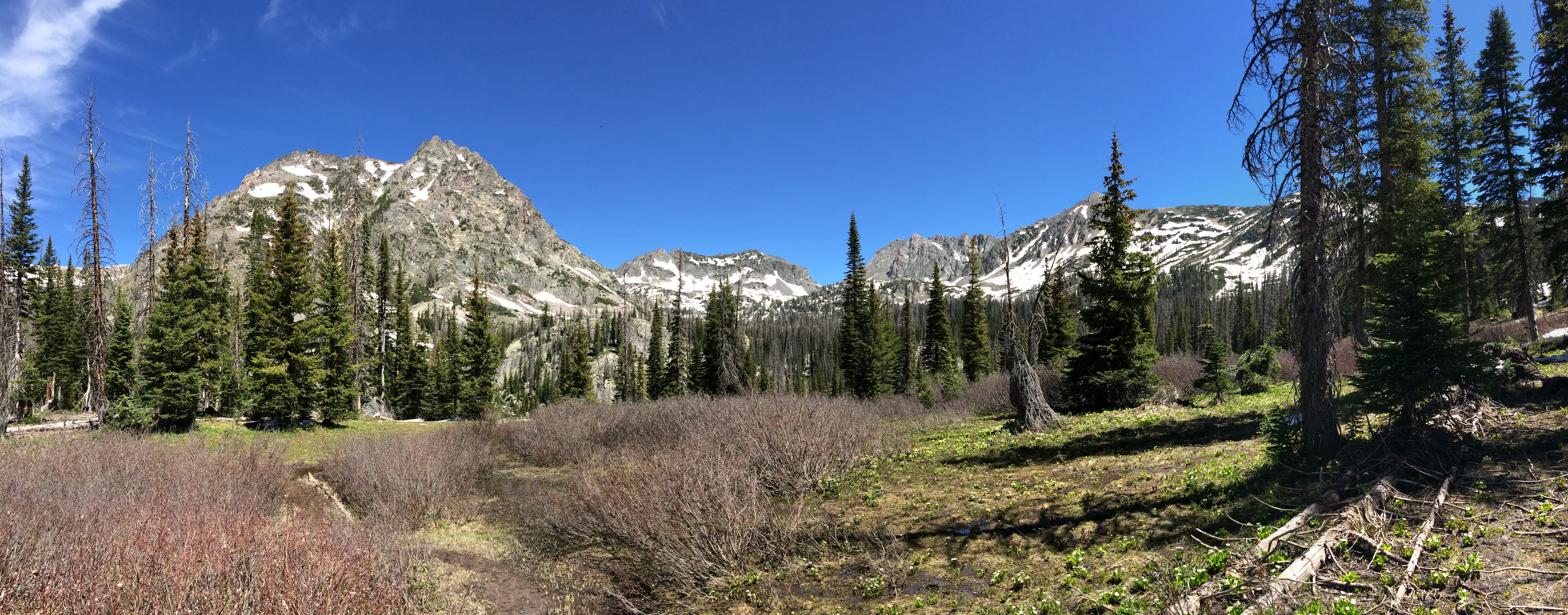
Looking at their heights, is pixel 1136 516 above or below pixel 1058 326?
below

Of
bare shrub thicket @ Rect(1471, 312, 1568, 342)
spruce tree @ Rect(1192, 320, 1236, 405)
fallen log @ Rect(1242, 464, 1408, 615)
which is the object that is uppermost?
bare shrub thicket @ Rect(1471, 312, 1568, 342)

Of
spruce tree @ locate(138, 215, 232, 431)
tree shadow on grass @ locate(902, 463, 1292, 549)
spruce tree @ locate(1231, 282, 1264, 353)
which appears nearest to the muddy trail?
tree shadow on grass @ locate(902, 463, 1292, 549)

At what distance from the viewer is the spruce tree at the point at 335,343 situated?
29312mm

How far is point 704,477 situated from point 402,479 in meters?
9.15

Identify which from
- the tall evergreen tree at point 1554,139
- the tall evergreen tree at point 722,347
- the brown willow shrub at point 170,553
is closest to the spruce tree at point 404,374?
the tall evergreen tree at point 722,347

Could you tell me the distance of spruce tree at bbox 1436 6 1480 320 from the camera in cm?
2083

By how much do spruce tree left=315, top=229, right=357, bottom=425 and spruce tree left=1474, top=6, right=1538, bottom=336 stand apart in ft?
165

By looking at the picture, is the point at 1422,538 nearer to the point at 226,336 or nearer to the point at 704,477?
the point at 704,477

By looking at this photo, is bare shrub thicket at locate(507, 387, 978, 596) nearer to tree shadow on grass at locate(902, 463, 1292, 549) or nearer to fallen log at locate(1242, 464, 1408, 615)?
tree shadow on grass at locate(902, 463, 1292, 549)

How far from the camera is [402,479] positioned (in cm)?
1399

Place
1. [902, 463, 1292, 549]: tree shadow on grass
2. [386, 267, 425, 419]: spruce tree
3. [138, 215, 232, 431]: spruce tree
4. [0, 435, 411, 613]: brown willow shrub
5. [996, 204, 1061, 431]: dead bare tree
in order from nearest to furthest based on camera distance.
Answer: [0, 435, 411, 613]: brown willow shrub
[902, 463, 1292, 549]: tree shadow on grass
[996, 204, 1061, 431]: dead bare tree
[138, 215, 232, 431]: spruce tree
[386, 267, 425, 419]: spruce tree

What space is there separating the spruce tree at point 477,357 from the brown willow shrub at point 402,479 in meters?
22.6

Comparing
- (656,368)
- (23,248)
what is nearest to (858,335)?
(656,368)

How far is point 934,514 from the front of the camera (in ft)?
32.6
